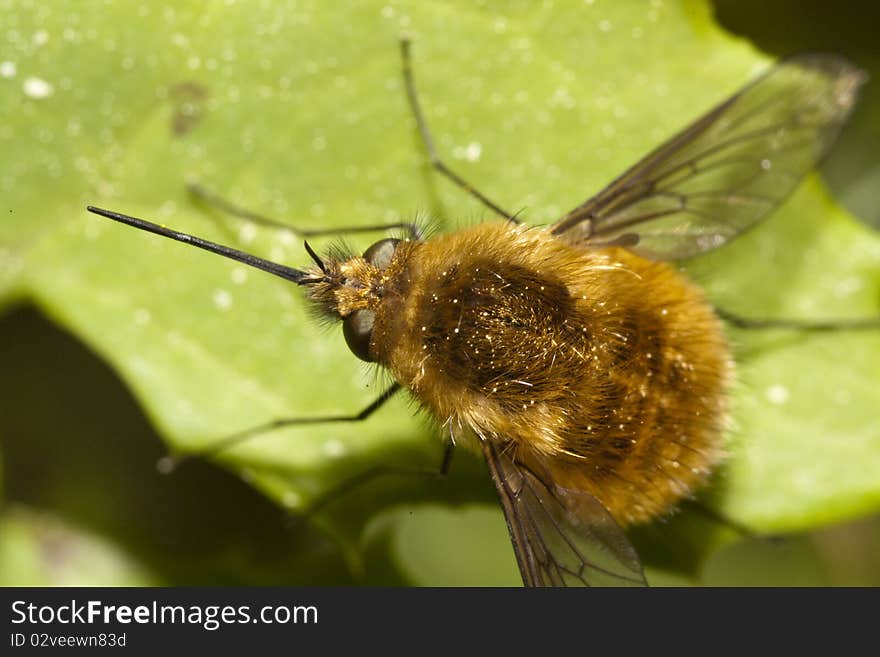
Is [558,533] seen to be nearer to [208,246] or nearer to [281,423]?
[281,423]

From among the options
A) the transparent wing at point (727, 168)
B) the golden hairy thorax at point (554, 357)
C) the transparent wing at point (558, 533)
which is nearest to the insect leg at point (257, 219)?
the golden hairy thorax at point (554, 357)

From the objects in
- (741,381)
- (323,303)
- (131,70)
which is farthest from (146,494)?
(741,381)

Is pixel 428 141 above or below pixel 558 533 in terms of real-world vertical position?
above

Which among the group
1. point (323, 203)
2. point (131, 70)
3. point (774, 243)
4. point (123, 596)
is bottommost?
point (123, 596)

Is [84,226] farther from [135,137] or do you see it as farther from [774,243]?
[774,243]

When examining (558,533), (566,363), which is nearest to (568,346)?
(566,363)

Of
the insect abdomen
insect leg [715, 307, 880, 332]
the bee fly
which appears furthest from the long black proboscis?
insect leg [715, 307, 880, 332]
